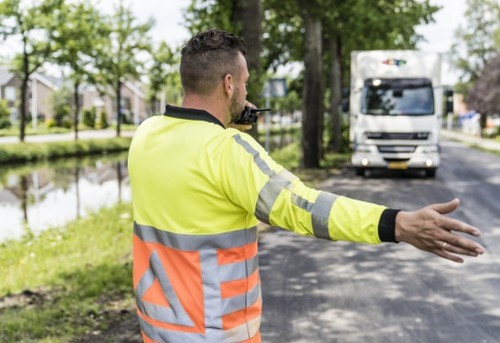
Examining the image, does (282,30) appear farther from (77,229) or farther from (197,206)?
(197,206)

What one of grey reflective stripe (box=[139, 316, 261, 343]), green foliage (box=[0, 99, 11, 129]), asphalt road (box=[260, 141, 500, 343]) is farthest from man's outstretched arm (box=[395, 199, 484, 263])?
green foliage (box=[0, 99, 11, 129])

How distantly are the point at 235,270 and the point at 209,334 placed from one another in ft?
0.73

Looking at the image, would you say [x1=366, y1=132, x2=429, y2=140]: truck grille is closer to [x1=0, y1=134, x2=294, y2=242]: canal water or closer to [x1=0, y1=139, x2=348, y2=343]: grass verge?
[x1=0, y1=134, x2=294, y2=242]: canal water

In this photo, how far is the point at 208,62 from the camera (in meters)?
2.31

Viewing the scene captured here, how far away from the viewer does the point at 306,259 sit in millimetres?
8586

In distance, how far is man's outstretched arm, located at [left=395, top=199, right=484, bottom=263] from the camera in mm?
1918

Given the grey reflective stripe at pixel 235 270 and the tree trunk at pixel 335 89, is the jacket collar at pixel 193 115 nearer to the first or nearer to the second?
the grey reflective stripe at pixel 235 270

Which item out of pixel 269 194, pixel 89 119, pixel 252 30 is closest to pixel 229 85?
pixel 269 194

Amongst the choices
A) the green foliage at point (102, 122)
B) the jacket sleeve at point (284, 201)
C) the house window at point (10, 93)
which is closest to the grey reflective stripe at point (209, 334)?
the jacket sleeve at point (284, 201)

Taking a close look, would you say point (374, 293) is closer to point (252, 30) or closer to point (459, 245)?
point (459, 245)

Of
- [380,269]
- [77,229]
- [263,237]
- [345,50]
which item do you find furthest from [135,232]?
[345,50]

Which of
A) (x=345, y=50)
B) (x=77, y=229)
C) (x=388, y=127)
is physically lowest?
(x=77, y=229)

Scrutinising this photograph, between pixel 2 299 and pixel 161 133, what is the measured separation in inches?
202

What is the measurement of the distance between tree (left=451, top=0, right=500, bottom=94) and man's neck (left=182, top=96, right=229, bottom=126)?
77.3 m
